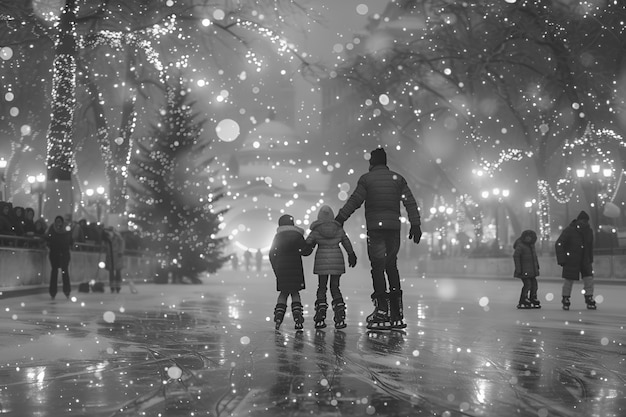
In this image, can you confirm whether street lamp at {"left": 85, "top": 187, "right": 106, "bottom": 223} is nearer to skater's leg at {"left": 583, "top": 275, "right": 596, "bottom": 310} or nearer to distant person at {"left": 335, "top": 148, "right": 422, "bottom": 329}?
skater's leg at {"left": 583, "top": 275, "right": 596, "bottom": 310}

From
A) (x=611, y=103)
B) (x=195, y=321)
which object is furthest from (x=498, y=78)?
(x=195, y=321)

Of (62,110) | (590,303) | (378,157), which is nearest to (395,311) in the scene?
(378,157)

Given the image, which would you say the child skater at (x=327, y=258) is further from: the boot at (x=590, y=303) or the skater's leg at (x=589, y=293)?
the boot at (x=590, y=303)

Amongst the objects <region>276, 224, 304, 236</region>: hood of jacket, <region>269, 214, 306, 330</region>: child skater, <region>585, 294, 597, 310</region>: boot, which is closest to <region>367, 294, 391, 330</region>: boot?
<region>269, 214, 306, 330</region>: child skater

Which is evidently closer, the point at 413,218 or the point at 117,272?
the point at 413,218

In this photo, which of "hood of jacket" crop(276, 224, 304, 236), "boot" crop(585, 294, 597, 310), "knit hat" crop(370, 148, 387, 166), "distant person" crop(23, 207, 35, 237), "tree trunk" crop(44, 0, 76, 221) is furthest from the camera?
"tree trunk" crop(44, 0, 76, 221)

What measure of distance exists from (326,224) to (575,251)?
22.1ft

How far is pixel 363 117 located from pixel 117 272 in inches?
773

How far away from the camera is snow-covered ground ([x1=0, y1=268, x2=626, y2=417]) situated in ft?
20.6

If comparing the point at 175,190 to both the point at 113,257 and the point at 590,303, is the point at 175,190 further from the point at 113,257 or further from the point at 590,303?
the point at 590,303

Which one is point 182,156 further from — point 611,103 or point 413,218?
point 413,218

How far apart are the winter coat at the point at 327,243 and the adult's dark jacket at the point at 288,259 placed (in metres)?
0.16

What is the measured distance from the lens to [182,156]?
1401 inches

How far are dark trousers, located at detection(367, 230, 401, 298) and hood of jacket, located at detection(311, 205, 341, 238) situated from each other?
2.40 feet
